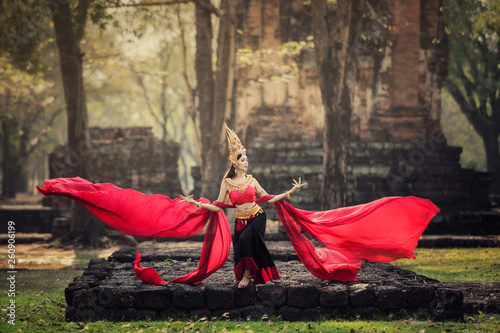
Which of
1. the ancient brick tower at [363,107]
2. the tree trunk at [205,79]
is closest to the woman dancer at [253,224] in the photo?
the tree trunk at [205,79]

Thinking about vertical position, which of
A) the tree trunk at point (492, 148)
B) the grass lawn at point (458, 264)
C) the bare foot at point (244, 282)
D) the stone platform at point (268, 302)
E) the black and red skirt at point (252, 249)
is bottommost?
the grass lawn at point (458, 264)

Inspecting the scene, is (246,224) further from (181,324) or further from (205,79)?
(205,79)

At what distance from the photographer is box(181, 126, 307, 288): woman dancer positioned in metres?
6.68

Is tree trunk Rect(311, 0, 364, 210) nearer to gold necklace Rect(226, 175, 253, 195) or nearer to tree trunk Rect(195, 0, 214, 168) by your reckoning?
tree trunk Rect(195, 0, 214, 168)

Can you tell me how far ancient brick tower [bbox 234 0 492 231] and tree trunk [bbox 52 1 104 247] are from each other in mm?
5402

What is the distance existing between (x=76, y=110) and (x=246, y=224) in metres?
8.56

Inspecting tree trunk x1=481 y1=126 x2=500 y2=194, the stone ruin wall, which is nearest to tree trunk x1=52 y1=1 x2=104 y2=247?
the stone ruin wall

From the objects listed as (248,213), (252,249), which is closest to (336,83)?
(248,213)

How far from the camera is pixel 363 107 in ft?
60.5

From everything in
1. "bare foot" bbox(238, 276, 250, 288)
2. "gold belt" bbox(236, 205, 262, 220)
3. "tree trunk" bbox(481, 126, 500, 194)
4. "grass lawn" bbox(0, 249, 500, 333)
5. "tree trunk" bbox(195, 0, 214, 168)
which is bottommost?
"grass lawn" bbox(0, 249, 500, 333)

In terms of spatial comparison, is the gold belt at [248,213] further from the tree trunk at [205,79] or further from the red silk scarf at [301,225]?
the tree trunk at [205,79]

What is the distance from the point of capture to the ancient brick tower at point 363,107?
17.4m

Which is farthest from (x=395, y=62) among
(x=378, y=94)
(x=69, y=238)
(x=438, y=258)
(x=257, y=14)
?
(x=69, y=238)

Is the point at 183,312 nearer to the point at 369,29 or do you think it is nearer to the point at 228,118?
the point at 228,118
